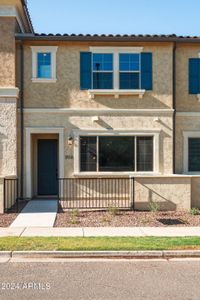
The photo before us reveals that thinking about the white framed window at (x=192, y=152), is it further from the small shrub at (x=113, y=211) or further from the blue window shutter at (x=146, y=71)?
the small shrub at (x=113, y=211)

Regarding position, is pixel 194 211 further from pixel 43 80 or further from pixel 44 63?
pixel 44 63

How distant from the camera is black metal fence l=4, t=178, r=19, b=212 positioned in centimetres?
1403

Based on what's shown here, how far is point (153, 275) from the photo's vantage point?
24.1ft

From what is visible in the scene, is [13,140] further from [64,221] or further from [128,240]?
[128,240]

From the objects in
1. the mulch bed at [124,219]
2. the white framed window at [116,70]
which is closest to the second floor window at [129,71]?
the white framed window at [116,70]

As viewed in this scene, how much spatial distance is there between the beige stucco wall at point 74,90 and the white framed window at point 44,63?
0.16 metres

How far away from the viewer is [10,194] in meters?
14.6

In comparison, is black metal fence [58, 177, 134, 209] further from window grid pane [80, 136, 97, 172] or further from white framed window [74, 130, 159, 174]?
window grid pane [80, 136, 97, 172]

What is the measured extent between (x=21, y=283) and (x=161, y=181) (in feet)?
28.4

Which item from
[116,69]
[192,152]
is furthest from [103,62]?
[192,152]

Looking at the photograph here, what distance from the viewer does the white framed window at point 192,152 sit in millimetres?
16875

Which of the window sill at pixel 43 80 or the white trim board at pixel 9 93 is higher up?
the window sill at pixel 43 80

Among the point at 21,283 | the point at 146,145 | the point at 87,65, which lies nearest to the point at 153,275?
the point at 21,283

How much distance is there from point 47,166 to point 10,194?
9.47 feet
